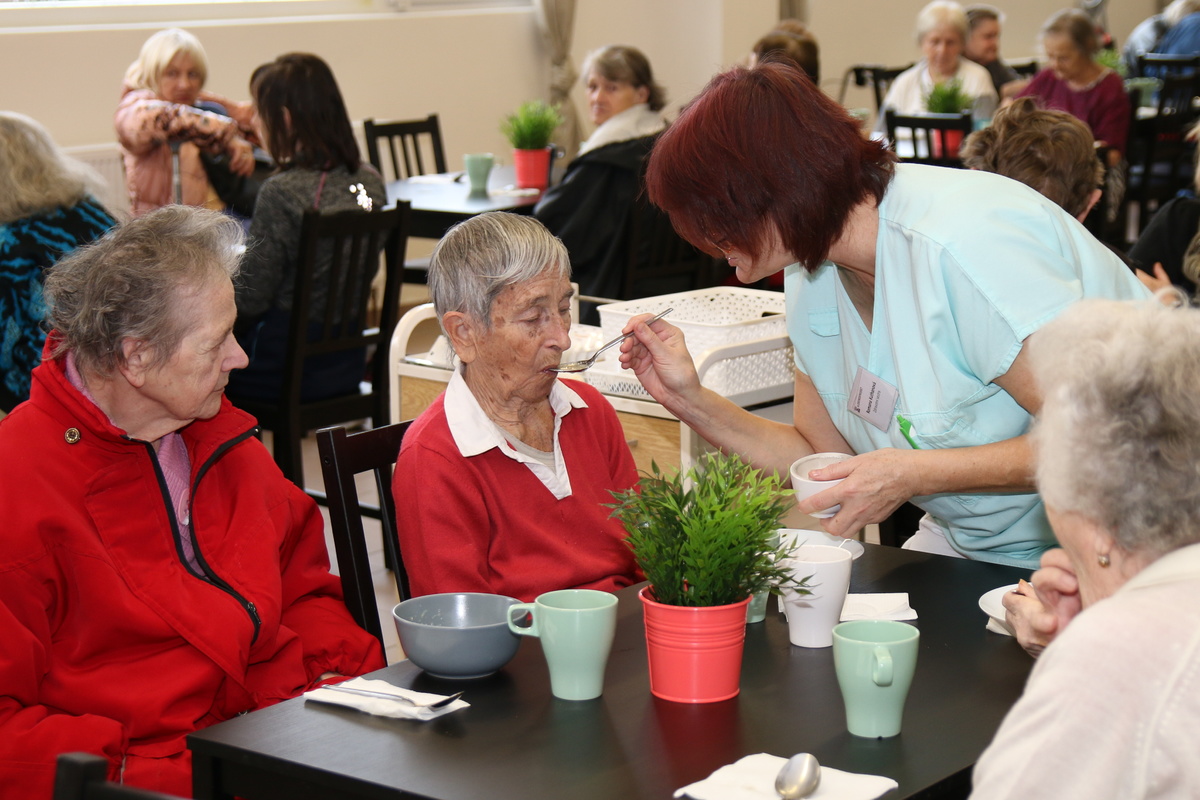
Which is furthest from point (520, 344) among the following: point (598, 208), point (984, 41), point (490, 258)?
point (984, 41)

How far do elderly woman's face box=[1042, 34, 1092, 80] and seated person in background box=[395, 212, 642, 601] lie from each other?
562 cm

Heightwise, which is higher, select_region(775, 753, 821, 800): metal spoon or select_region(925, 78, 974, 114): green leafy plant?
select_region(775, 753, 821, 800): metal spoon

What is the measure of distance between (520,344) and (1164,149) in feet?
21.2

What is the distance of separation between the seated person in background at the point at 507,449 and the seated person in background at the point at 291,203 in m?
1.84

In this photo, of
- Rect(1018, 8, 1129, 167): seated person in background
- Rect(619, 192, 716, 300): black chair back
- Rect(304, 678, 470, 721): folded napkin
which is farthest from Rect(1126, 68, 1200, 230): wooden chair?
Rect(304, 678, 470, 721): folded napkin

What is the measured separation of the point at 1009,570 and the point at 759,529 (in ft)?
1.99

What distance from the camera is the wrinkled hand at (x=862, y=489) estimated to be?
1.65 meters

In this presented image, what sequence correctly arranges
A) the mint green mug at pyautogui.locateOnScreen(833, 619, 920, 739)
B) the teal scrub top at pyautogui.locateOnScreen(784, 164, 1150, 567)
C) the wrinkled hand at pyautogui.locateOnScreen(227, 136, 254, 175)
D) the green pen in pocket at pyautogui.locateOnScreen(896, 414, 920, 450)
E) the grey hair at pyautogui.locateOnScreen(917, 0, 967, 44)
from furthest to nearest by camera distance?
the grey hair at pyautogui.locateOnScreen(917, 0, 967, 44)
the wrinkled hand at pyautogui.locateOnScreen(227, 136, 254, 175)
the green pen in pocket at pyautogui.locateOnScreen(896, 414, 920, 450)
the teal scrub top at pyautogui.locateOnScreen(784, 164, 1150, 567)
the mint green mug at pyautogui.locateOnScreen(833, 619, 920, 739)

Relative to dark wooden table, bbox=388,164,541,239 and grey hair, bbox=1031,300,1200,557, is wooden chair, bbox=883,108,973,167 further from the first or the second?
grey hair, bbox=1031,300,1200,557

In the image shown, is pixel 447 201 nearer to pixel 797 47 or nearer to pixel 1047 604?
pixel 797 47

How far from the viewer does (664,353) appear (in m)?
2.09

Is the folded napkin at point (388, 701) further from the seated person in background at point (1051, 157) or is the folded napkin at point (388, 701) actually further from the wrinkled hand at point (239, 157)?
the wrinkled hand at point (239, 157)

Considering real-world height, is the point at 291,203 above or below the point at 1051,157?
below

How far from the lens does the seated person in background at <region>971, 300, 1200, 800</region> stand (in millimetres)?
908
